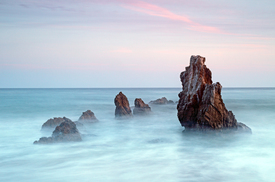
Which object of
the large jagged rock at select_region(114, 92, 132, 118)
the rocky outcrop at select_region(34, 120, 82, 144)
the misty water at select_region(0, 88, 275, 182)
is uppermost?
the large jagged rock at select_region(114, 92, 132, 118)

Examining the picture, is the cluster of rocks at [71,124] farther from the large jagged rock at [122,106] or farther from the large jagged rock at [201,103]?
the large jagged rock at [201,103]

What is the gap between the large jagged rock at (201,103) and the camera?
1752cm

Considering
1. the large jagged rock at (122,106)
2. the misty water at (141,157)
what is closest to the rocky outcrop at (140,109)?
the large jagged rock at (122,106)

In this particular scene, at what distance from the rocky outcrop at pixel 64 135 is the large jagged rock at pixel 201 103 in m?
7.58

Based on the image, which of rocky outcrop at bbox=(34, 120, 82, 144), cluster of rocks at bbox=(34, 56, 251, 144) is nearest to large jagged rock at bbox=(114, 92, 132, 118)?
cluster of rocks at bbox=(34, 56, 251, 144)

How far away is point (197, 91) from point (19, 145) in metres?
12.3

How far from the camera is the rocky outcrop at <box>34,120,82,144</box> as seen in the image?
1679 cm

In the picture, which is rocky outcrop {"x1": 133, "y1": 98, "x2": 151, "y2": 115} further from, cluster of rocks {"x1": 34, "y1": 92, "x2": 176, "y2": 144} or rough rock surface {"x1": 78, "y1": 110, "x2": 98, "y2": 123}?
rough rock surface {"x1": 78, "y1": 110, "x2": 98, "y2": 123}

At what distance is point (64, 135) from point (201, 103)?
363 inches

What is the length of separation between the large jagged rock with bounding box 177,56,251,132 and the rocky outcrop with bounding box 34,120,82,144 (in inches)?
298

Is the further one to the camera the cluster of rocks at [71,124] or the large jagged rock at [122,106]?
the large jagged rock at [122,106]

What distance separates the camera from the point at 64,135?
17.0 m

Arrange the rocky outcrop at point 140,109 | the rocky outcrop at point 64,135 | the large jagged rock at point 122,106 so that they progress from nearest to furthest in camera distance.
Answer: the rocky outcrop at point 64,135 → the large jagged rock at point 122,106 → the rocky outcrop at point 140,109

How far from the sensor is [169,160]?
1431 centimetres
